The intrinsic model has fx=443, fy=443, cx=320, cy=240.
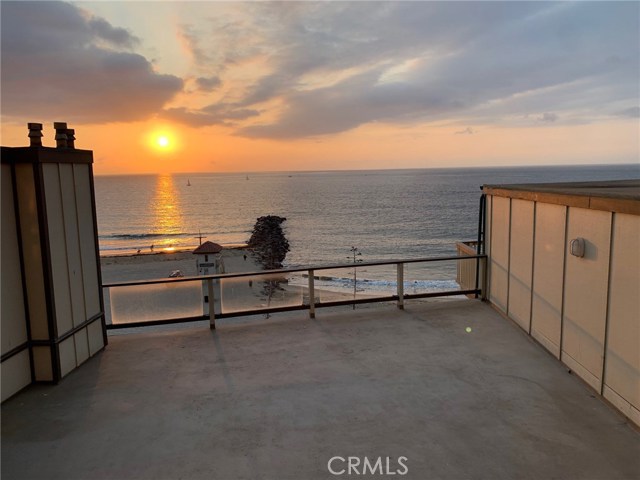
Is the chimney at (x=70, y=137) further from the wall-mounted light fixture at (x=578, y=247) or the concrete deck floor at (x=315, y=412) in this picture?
the wall-mounted light fixture at (x=578, y=247)

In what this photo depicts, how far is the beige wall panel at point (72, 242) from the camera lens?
5.20 metres

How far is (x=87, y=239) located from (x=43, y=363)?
5.19 ft

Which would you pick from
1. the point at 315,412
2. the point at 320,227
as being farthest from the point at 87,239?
the point at 320,227

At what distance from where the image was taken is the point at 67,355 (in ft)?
17.0

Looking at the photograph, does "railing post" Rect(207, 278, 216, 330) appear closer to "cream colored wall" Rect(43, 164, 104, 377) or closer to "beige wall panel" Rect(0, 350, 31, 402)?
"cream colored wall" Rect(43, 164, 104, 377)

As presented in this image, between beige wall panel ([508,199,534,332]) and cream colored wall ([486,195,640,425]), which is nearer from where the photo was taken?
cream colored wall ([486,195,640,425])

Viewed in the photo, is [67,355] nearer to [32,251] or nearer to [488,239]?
[32,251]

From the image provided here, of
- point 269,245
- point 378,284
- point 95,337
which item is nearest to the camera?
point 95,337

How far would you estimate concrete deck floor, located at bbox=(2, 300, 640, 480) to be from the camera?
3.41m

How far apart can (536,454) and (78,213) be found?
549cm

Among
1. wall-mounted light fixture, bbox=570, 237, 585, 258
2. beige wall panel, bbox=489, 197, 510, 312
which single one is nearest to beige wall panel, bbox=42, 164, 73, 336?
wall-mounted light fixture, bbox=570, 237, 585, 258

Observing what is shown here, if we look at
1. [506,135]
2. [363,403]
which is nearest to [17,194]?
[363,403]

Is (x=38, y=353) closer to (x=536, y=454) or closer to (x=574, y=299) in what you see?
(x=536, y=454)

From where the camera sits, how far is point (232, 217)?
73438 millimetres
